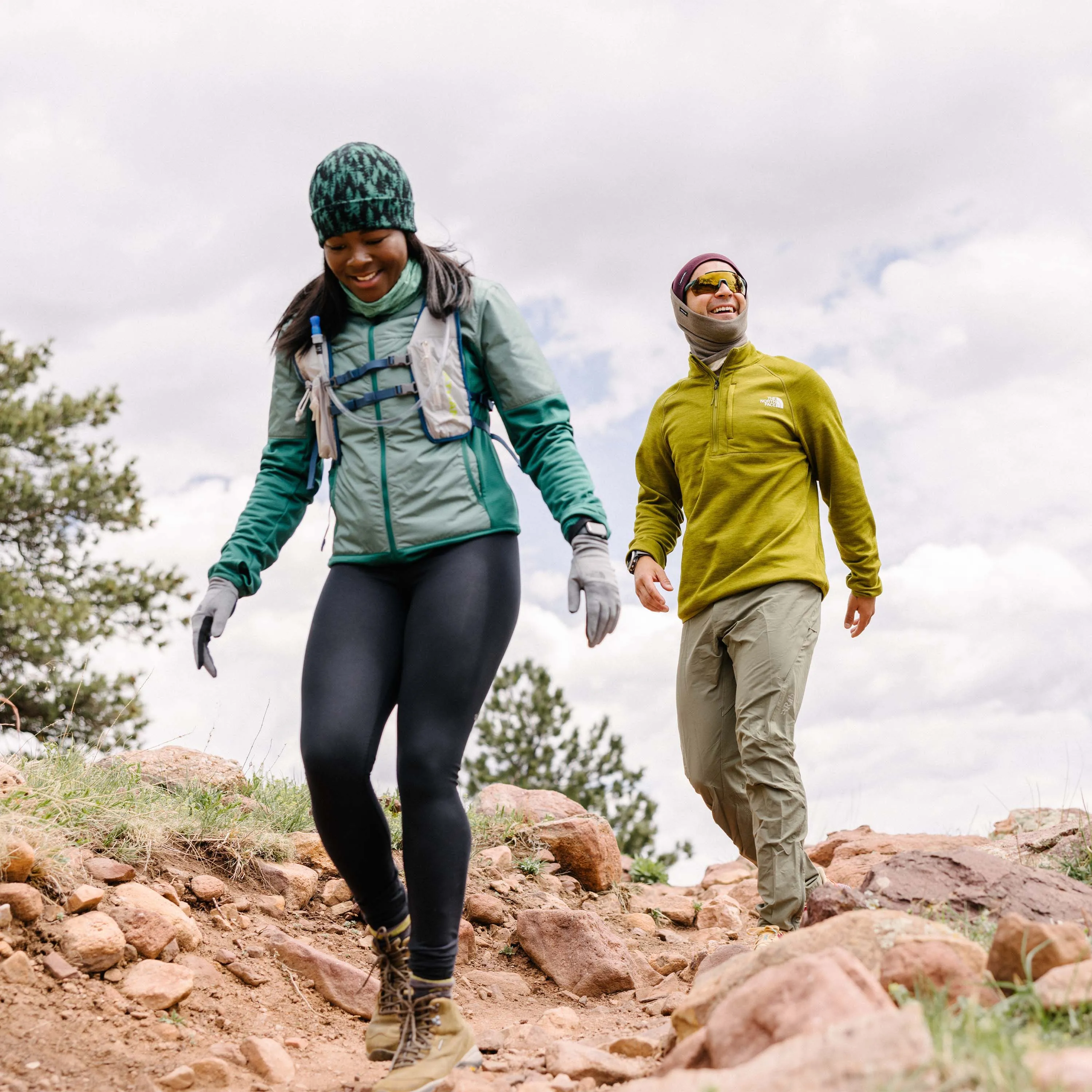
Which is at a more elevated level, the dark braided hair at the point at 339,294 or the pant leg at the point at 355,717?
the dark braided hair at the point at 339,294

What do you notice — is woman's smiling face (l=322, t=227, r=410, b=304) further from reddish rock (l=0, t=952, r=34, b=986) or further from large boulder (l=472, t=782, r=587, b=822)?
large boulder (l=472, t=782, r=587, b=822)

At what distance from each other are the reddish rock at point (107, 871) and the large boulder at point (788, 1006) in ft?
9.54

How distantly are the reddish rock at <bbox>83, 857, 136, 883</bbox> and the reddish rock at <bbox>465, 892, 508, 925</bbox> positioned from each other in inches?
66.9

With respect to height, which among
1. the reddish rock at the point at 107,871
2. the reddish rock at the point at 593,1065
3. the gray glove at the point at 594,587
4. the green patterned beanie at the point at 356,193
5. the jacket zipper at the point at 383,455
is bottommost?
the reddish rock at the point at 593,1065

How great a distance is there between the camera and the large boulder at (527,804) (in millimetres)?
7137

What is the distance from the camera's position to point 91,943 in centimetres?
402

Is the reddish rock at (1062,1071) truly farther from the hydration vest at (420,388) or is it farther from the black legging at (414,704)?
the hydration vest at (420,388)

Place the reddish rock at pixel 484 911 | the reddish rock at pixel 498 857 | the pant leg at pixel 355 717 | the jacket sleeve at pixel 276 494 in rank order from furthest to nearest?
the reddish rock at pixel 498 857 < the reddish rock at pixel 484 911 < the jacket sleeve at pixel 276 494 < the pant leg at pixel 355 717

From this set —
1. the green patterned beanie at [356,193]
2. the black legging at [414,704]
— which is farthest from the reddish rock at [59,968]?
the green patterned beanie at [356,193]

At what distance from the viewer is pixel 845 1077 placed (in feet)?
6.11

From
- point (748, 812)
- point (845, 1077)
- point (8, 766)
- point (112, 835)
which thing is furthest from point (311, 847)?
point (845, 1077)

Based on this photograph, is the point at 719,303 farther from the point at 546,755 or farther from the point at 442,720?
the point at 546,755

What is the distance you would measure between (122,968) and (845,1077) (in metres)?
3.06

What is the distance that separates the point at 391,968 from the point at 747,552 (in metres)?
2.07
